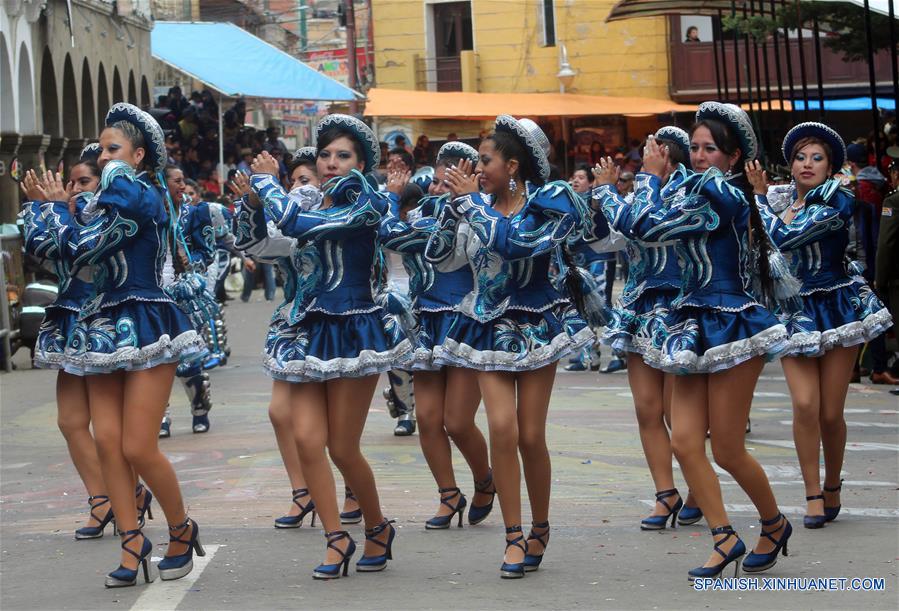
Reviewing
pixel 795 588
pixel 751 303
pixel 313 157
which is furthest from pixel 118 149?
pixel 795 588

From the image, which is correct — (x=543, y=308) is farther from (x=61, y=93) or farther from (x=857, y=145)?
(x=61, y=93)

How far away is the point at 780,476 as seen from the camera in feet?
33.0

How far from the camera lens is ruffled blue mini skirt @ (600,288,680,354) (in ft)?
29.0

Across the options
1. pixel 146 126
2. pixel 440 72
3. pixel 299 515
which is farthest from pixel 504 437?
pixel 440 72

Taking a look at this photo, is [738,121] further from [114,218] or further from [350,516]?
[350,516]

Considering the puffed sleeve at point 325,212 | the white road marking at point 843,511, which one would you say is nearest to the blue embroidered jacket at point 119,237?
the puffed sleeve at point 325,212

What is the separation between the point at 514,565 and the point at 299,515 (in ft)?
5.77

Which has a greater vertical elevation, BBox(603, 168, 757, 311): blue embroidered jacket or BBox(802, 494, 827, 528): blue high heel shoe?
BBox(603, 168, 757, 311): blue embroidered jacket

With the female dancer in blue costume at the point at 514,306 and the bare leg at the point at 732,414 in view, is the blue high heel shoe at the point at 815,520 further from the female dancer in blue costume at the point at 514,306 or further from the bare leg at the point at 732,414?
the female dancer in blue costume at the point at 514,306

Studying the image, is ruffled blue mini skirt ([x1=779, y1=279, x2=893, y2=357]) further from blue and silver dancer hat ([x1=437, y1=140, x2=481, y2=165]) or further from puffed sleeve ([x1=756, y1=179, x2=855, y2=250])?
blue and silver dancer hat ([x1=437, y1=140, x2=481, y2=165])

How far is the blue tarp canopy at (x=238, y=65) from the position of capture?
29.5 metres

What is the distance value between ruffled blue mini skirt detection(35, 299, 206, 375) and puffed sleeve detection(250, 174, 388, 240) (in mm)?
687

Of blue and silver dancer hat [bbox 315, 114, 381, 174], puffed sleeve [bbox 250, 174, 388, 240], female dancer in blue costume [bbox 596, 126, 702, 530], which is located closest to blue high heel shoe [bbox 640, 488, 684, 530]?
female dancer in blue costume [bbox 596, 126, 702, 530]

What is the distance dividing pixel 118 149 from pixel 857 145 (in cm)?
910
